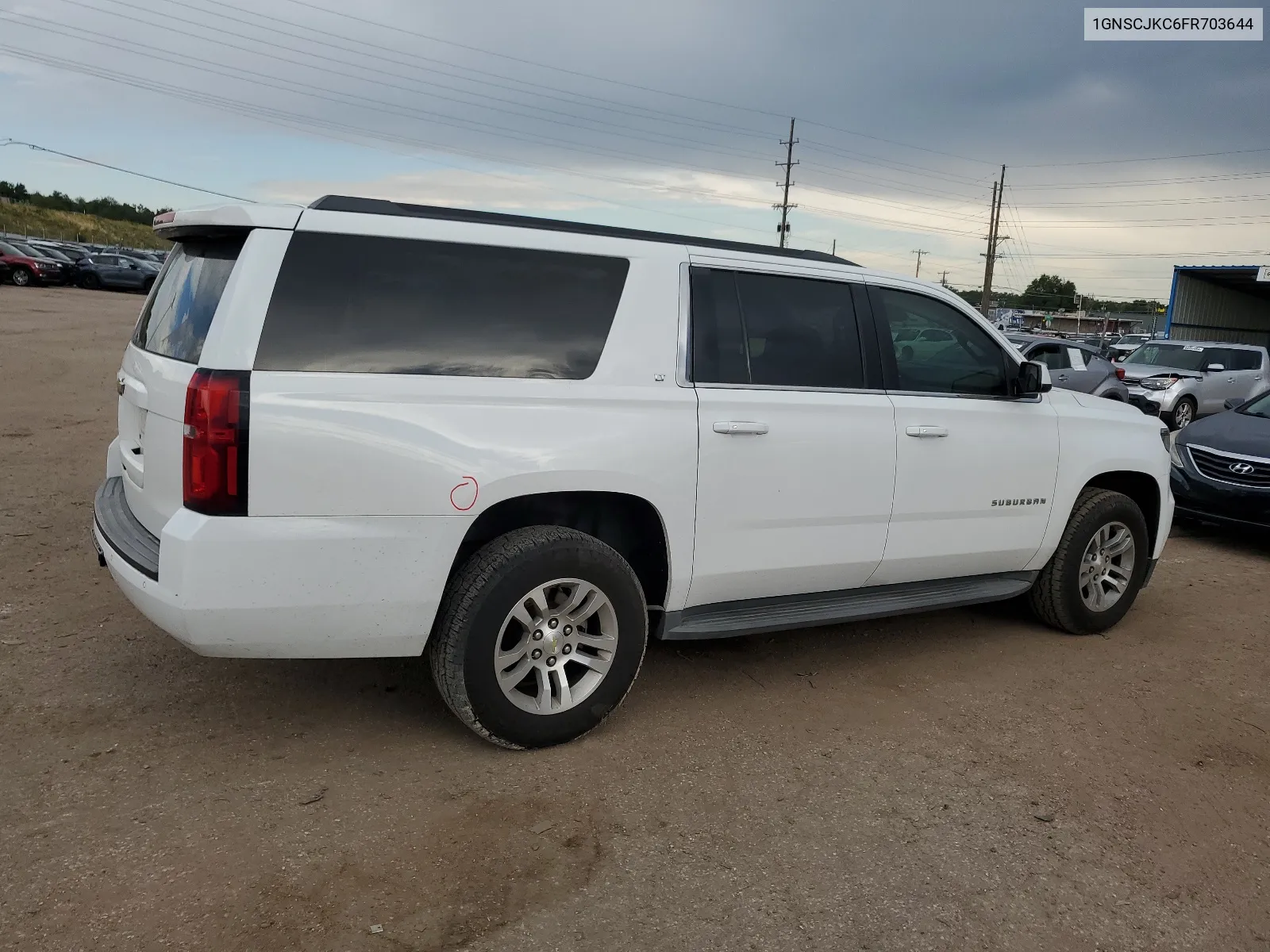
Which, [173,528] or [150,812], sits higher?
[173,528]

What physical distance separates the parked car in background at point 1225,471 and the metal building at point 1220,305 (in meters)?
21.6

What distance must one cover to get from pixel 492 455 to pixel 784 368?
146 cm

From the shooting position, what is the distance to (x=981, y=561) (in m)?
4.97

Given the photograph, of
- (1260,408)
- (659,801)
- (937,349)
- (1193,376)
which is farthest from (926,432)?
(1193,376)

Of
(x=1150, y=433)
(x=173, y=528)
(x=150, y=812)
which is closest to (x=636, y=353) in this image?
(x=173, y=528)

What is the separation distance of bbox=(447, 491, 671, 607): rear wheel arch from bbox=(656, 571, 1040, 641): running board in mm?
199

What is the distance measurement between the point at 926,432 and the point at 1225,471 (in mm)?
5120

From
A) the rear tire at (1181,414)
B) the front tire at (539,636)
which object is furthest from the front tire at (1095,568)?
the rear tire at (1181,414)

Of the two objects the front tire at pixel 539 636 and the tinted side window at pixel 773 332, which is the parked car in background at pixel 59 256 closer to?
the tinted side window at pixel 773 332

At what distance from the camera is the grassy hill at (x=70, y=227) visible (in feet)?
249

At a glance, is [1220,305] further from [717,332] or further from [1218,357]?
Answer: [717,332]

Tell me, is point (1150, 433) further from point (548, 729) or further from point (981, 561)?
point (548, 729)

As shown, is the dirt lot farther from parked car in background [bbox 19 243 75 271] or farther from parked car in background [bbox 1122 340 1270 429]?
parked car in background [bbox 19 243 75 271]

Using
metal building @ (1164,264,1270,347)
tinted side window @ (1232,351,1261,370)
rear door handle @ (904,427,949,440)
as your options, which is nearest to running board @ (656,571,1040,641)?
rear door handle @ (904,427,949,440)
